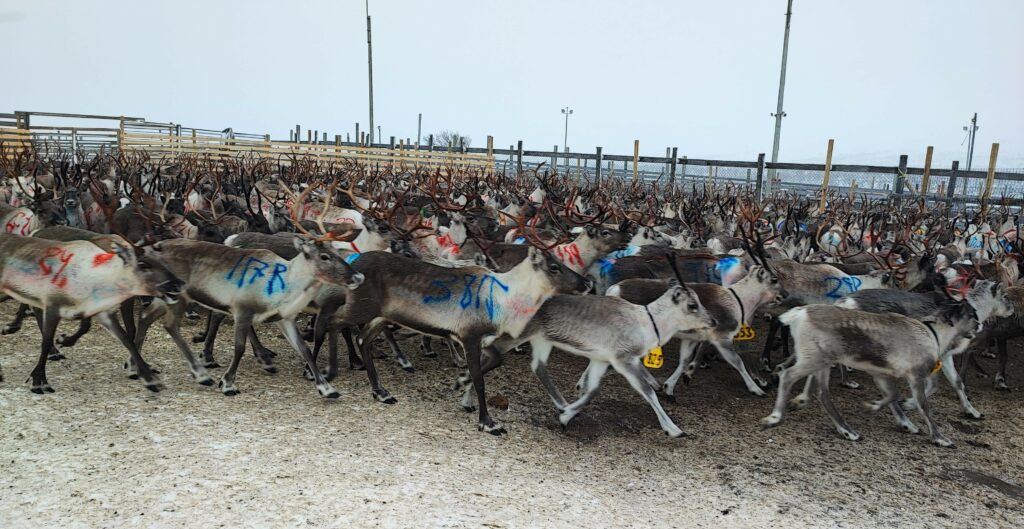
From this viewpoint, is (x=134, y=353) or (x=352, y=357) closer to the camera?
(x=134, y=353)

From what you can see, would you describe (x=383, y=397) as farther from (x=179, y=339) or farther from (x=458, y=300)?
(x=179, y=339)

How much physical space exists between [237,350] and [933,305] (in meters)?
4.86

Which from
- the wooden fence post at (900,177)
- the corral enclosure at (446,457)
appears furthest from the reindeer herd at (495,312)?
the wooden fence post at (900,177)

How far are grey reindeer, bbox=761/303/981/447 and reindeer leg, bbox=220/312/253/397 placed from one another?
333 centimetres

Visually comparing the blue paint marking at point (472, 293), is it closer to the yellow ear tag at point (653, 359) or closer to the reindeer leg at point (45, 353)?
the yellow ear tag at point (653, 359)

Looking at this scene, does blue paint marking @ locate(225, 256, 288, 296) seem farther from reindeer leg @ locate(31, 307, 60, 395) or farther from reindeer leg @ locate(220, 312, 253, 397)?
reindeer leg @ locate(31, 307, 60, 395)

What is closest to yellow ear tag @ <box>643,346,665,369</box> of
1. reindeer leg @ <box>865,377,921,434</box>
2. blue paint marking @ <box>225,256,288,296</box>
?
reindeer leg @ <box>865,377,921,434</box>

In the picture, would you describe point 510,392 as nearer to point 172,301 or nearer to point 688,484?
point 688,484

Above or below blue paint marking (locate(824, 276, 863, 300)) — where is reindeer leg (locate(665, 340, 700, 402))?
below

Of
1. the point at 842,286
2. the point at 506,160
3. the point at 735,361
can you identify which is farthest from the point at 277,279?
the point at 506,160

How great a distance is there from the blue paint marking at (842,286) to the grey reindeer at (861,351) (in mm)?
1230

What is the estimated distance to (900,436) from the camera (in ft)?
15.0

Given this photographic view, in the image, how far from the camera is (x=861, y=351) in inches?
171

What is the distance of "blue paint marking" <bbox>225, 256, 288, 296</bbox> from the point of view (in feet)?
15.1
